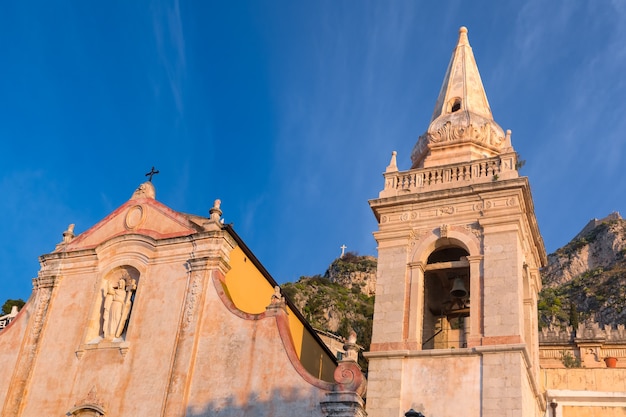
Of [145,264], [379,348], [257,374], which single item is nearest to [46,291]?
[145,264]

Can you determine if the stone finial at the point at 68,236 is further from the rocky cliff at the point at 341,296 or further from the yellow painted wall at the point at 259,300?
the rocky cliff at the point at 341,296

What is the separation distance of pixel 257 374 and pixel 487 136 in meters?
8.95

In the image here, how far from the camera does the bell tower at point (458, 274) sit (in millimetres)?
15133

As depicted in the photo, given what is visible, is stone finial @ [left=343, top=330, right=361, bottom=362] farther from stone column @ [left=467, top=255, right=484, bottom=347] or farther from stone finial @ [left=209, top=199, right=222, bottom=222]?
stone finial @ [left=209, top=199, right=222, bottom=222]

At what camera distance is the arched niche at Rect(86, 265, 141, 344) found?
1786cm

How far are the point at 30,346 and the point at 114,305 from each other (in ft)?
8.17

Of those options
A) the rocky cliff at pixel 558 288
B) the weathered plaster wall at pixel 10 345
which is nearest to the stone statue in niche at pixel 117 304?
the weathered plaster wall at pixel 10 345

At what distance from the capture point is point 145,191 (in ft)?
64.7

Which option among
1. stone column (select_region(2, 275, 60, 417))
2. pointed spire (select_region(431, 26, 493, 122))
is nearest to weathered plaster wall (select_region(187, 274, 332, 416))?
stone column (select_region(2, 275, 60, 417))

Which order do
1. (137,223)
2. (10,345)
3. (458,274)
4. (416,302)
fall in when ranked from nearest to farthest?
(416,302), (10,345), (458,274), (137,223)

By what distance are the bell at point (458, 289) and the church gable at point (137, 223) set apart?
686cm

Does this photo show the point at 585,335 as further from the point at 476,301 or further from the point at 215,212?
the point at 215,212

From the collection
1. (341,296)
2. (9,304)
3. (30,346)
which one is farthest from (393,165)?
(341,296)

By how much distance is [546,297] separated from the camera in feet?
228
